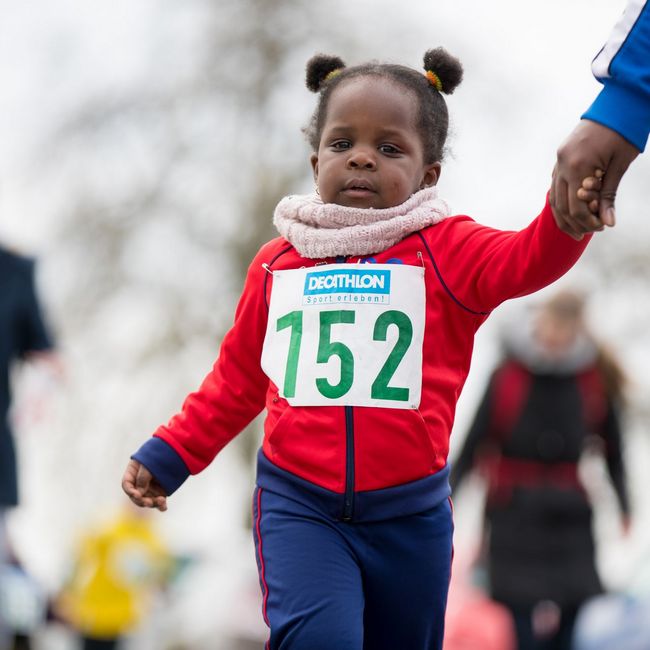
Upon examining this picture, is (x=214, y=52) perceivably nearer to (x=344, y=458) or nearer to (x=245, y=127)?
(x=245, y=127)

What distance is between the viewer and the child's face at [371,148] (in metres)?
2.99

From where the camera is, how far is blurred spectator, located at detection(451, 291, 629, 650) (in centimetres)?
563

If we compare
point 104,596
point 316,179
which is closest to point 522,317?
point 316,179

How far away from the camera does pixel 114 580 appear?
834cm

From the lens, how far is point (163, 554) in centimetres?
877

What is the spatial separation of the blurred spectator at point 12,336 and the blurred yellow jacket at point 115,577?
2.57m

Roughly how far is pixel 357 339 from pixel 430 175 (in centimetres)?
54

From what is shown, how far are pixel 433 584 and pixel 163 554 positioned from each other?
6.11 meters

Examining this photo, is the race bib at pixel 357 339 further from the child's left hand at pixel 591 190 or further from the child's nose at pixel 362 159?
the child's left hand at pixel 591 190

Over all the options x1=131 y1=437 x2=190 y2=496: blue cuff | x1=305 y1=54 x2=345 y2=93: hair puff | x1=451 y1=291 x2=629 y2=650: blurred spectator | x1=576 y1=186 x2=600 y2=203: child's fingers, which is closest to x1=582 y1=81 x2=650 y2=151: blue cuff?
x1=576 y1=186 x2=600 y2=203: child's fingers

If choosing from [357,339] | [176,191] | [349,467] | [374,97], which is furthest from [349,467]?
[176,191]

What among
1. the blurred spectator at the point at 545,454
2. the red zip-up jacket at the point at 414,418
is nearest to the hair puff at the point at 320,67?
the red zip-up jacket at the point at 414,418

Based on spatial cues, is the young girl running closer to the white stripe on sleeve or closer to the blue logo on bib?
the blue logo on bib

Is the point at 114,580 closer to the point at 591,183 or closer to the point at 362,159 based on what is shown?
the point at 362,159
